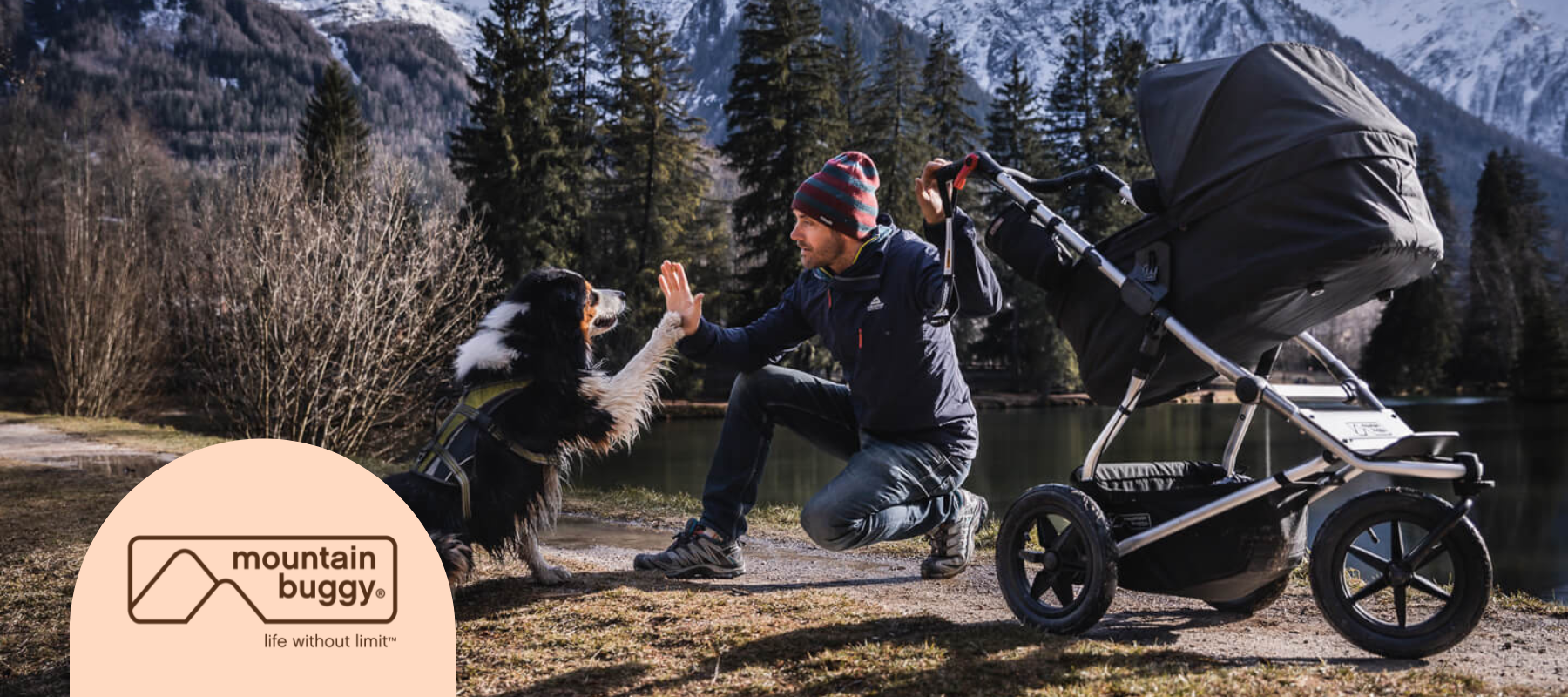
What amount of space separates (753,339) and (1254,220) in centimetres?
208

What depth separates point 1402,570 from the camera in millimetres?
2891

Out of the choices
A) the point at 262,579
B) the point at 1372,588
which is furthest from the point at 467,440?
the point at 1372,588

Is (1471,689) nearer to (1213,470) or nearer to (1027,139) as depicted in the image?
(1213,470)

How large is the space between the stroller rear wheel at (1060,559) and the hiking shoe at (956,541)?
0.72 m

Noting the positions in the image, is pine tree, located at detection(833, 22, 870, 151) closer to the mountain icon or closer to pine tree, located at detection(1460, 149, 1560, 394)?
pine tree, located at detection(1460, 149, 1560, 394)

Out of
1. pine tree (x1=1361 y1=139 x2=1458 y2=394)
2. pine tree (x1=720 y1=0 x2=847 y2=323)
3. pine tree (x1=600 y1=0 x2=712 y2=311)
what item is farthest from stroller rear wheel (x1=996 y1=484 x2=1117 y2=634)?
pine tree (x1=1361 y1=139 x2=1458 y2=394)

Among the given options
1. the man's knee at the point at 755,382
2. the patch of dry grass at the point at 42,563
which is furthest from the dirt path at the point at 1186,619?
the patch of dry grass at the point at 42,563

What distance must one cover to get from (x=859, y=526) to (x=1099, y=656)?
110 cm

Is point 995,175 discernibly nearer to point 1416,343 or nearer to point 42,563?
point 42,563

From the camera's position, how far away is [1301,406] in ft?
10.1

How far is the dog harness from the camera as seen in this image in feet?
12.4

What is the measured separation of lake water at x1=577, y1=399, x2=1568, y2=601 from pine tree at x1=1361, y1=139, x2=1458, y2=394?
43.9 feet

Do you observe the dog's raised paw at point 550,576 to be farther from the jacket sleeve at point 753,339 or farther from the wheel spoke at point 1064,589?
the wheel spoke at point 1064,589

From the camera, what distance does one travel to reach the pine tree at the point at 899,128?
31.3 metres
